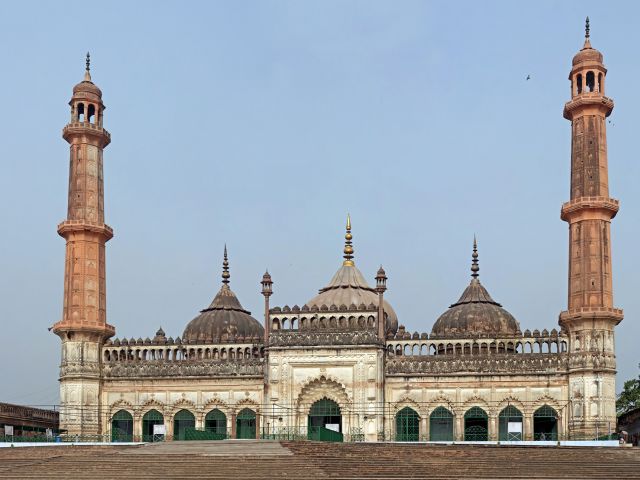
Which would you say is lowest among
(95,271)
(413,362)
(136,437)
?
(136,437)

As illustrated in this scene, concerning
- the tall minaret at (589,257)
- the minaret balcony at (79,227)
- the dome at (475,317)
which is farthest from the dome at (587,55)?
the minaret balcony at (79,227)

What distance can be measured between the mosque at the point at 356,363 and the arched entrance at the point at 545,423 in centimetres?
6

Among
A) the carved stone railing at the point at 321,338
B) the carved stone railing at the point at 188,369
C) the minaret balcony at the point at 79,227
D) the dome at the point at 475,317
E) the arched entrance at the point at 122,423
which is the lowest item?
the arched entrance at the point at 122,423

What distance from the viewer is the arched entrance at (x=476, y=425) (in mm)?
43094

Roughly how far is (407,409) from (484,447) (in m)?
12.0

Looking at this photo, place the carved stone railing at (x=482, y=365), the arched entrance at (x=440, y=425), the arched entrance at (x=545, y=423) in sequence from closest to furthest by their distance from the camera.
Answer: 1. the arched entrance at (x=545, y=423)
2. the carved stone railing at (x=482, y=365)
3. the arched entrance at (x=440, y=425)

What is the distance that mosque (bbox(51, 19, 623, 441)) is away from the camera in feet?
140

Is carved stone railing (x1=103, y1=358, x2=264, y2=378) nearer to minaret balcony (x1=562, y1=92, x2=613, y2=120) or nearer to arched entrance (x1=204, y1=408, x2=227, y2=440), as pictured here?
arched entrance (x1=204, y1=408, x2=227, y2=440)

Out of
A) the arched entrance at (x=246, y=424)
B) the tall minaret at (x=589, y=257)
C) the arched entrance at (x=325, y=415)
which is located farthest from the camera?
the arched entrance at (x=246, y=424)

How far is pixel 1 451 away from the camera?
114ft

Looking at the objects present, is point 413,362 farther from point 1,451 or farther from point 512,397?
point 1,451

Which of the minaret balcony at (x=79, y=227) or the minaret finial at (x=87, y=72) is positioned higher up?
the minaret finial at (x=87, y=72)

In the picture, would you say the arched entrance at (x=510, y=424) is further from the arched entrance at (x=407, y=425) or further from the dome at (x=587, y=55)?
the dome at (x=587, y=55)

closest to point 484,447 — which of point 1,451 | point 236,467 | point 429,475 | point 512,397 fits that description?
point 429,475
